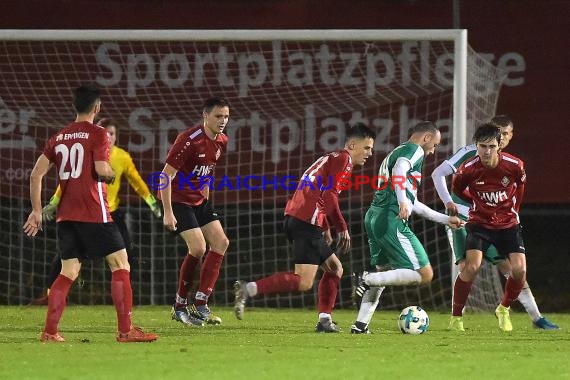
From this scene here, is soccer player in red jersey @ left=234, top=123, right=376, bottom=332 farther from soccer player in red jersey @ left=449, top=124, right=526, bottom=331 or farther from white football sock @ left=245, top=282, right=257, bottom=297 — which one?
soccer player in red jersey @ left=449, top=124, right=526, bottom=331

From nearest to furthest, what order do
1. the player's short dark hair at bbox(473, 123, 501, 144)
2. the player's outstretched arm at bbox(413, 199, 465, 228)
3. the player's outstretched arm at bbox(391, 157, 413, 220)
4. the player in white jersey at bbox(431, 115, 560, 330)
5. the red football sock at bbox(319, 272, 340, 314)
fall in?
the player's outstretched arm at bbox(391, 157, 413, 220) → the player's outstretched arm at bbox(413, 199, 465, 228) → the red football sock at bbox(319, 272, 340, 314) → the player's short dark hair at bbox(473, 123, 501, 144) → the player in white jersey at bbox(431, 115, 560, 330)

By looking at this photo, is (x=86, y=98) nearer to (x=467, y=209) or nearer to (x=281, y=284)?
(x=281, y=284)

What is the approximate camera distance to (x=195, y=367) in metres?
7.07

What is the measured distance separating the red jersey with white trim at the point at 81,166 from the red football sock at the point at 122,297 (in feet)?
1.19

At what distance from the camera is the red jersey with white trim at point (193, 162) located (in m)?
10.4

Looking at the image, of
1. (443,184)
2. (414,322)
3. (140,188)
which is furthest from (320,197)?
(140,188)

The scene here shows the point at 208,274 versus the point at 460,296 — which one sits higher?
the point at 208,274

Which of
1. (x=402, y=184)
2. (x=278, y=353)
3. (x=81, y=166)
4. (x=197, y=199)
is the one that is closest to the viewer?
(x=278, y=353)

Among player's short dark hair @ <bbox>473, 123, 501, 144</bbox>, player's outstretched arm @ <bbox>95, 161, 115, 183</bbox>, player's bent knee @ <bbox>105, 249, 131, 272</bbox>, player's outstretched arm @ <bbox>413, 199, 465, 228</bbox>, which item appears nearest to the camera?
player's outstretched arm @ <bbox>95, 161, 115, 183</bbox>

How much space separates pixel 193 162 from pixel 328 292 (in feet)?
5.27

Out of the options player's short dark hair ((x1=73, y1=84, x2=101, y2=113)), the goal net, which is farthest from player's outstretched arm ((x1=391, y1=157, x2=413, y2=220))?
the goal net

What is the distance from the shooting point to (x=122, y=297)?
27.6ft

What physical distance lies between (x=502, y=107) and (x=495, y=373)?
22.8 feet

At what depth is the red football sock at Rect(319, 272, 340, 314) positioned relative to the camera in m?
9.72
